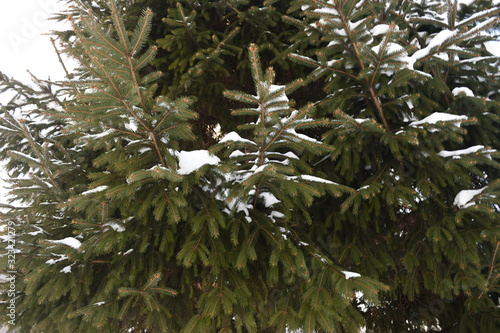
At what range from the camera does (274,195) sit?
8.01 feet

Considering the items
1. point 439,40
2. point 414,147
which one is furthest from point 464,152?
point 439,40

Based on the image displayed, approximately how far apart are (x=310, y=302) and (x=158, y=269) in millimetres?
1226

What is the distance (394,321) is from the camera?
377cm

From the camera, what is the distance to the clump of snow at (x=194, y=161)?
2.18m

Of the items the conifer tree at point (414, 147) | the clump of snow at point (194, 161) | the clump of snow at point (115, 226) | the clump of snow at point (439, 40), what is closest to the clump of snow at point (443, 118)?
the conifer tree at point (414, 147)

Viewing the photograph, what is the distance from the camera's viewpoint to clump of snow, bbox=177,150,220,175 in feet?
7.16

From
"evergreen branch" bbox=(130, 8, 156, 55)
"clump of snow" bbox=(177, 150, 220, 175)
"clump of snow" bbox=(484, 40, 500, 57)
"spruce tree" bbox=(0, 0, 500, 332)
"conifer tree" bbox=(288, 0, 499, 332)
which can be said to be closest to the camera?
"evergreen branch" bbox=(130, 8, 156, 55)

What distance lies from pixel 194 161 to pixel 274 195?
0.68m

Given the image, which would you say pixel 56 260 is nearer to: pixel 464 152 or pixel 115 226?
pixel 115 226

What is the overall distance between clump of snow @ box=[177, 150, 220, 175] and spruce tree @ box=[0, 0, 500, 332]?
0.4 inches

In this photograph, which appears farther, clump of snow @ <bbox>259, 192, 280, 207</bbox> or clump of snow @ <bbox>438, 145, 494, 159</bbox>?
clump of snow @ <bbox>259, 192, 280, 207</bbox>

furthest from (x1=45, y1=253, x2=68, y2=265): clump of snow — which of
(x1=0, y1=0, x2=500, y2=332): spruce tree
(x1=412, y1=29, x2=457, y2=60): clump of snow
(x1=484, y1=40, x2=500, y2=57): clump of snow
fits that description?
(x1=484, y1=40, x2=500, y2=57): clump of snow

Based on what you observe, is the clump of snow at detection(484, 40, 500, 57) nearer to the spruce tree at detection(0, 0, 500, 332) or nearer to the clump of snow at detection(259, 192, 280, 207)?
the spruce tree at detection(0, 0, 500, 332)

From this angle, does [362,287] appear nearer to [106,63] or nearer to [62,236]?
[106,63]
